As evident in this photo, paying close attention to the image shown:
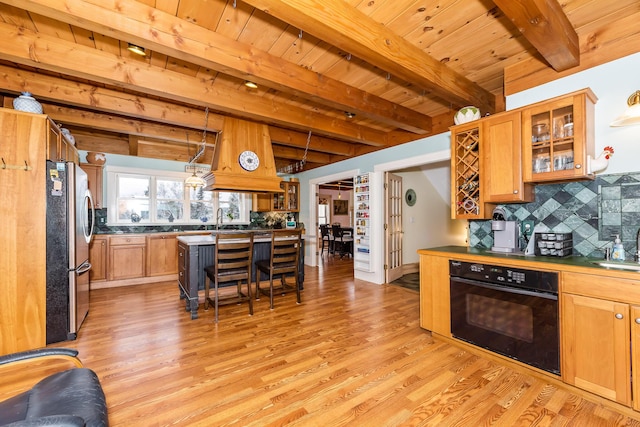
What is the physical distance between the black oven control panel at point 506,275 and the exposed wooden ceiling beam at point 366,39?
1.73 meters

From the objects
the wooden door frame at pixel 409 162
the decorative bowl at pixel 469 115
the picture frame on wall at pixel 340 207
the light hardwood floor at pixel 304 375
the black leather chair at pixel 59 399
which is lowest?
the light hardwood floor at pixel 304 375

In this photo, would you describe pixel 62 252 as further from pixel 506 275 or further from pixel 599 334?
pixel 599 334

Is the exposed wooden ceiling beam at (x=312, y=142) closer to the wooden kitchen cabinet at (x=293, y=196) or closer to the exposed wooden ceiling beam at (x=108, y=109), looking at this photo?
the exposed wooden ceiling beam at (x=108, y=109)

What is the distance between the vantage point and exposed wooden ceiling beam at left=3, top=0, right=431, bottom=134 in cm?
176

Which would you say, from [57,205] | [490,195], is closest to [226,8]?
[57,205]

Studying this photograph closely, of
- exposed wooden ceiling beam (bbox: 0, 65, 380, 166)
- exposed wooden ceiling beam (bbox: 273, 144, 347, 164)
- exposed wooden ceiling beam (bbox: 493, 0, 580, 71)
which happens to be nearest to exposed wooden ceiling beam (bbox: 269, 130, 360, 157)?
exposed wooden ceiling beam (bbox: 0, 65, 380, 166)

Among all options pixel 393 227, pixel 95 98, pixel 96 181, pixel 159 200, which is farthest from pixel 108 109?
pixel 393 227

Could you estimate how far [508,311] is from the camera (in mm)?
2189

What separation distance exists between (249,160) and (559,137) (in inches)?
134

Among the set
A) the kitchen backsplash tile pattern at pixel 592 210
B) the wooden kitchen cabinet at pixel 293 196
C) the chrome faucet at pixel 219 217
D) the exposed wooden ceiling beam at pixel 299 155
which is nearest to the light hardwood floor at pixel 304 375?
the kitchen backsplash tile pattern at pixel 592 210

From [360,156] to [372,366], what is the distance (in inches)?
157

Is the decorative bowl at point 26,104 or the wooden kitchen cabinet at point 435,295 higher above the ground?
the decorative bowl at point 26,104

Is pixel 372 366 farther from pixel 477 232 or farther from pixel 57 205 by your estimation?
pixel 57 205

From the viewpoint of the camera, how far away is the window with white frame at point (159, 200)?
17.6ft
